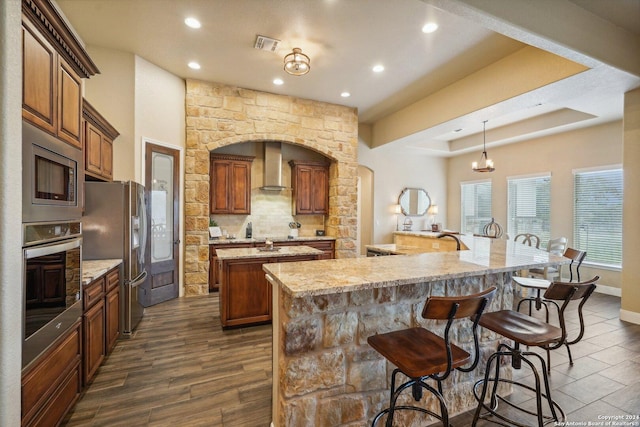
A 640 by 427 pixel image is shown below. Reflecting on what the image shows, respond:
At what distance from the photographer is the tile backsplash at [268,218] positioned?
5727 millimetres

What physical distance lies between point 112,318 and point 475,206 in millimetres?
8180

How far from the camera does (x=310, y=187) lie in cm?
607

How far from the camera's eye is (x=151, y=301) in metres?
4.14

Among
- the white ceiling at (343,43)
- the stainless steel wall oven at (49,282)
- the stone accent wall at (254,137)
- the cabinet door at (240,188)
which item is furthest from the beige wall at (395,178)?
the stainless steel wall oven at (49,282)

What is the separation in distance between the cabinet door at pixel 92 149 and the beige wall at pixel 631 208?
251 inches

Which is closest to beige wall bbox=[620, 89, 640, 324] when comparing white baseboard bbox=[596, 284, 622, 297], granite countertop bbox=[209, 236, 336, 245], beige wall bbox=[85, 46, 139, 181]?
white baseboard bbox=[596, 284, 622, 297]

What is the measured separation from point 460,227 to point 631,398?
646 centimetres

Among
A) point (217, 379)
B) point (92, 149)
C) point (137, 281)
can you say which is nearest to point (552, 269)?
point (217, 379)

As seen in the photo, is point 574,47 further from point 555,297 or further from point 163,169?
point 163,169

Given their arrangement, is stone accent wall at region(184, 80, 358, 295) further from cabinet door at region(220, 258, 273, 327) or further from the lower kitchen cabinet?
the lower kitchen cabinet

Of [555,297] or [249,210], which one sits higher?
[249,210]

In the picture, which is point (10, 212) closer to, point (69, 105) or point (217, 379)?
point (69, 105)

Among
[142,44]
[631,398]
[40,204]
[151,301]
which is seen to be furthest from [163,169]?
[631,398]

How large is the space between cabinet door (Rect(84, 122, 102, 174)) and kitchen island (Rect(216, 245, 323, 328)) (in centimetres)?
160
